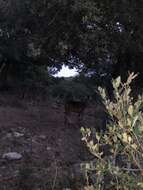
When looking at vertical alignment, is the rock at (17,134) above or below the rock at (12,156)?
above

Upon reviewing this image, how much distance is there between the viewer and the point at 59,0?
8914 millimetres

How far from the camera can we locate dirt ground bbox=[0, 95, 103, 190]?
619 centimetres

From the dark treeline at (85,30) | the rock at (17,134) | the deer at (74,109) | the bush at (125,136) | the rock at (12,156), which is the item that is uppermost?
the dark treeline at (85,30)

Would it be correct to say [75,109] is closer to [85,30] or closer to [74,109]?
[74,109]

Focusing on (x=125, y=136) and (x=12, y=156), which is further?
(x=12, y=156)

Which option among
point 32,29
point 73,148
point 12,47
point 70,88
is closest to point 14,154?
point 73,148

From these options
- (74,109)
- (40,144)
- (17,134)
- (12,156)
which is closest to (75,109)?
(74,109)

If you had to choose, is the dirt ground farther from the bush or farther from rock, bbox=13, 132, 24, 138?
the bush

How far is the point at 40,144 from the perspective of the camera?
978cm

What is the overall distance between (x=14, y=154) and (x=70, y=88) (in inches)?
226

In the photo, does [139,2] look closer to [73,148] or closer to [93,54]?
[93,54]

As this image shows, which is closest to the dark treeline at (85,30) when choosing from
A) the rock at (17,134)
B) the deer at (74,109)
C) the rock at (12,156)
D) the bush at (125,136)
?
A: the deer at (74,109)

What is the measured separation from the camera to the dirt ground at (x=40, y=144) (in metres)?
6.19

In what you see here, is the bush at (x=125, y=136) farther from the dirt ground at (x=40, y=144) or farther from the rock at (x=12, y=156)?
the rock at (x=12, y=156)
